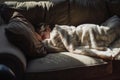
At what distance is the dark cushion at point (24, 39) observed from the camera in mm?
2006

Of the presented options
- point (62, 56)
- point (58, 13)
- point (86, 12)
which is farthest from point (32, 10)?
point (62, 56)

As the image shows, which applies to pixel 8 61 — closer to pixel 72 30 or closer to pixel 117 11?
pixel 72 30

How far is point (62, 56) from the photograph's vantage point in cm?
214

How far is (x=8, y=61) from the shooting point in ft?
5.93

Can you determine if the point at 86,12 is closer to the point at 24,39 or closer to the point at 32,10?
the point at 32,10

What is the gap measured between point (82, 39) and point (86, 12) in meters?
0.41

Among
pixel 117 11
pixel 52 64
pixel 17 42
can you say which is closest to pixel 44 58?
pixel 52 64

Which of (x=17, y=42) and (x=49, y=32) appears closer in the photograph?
(x=17, y=42)

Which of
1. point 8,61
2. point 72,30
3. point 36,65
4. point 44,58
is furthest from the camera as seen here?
point 72,30

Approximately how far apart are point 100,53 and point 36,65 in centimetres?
63

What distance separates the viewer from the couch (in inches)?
74.6

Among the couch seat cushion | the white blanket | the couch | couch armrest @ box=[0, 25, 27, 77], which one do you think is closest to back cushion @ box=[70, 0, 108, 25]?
the couch

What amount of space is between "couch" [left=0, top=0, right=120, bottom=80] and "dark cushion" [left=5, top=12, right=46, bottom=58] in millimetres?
51

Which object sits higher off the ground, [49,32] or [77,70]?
[49,32]
